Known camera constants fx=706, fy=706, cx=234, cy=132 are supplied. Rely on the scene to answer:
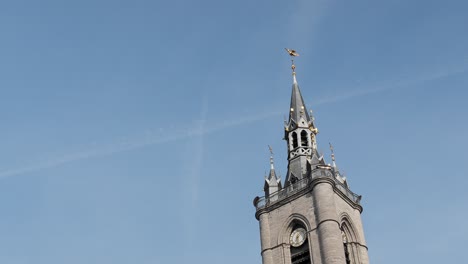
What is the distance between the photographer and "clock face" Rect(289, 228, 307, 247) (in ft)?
156

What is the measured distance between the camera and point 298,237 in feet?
157

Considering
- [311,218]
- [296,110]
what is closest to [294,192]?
[311,218]

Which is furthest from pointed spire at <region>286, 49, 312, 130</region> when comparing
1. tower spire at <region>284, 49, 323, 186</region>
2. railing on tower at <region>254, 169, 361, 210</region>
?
railing on tower at <region>254, 169, 361, 210</region>

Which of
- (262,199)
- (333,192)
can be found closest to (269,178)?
(262,199)

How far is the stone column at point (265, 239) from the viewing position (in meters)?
48.0

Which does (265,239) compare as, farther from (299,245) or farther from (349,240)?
(349,240)

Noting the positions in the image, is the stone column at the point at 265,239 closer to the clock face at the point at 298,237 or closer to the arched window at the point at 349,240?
the clock face at the point at 298,237

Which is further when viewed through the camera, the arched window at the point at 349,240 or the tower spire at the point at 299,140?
the tower spire at the point at 299,140

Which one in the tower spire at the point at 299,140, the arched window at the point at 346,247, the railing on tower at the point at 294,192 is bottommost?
the arched window at the point at 346,247

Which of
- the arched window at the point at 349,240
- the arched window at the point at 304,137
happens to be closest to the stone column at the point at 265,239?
the arched window at the point at 349,240

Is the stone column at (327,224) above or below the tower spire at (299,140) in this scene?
below

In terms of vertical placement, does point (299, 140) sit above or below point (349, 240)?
above

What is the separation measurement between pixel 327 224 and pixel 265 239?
17.4ft

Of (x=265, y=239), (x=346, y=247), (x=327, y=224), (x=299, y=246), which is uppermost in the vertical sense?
(x=265, y=239)
